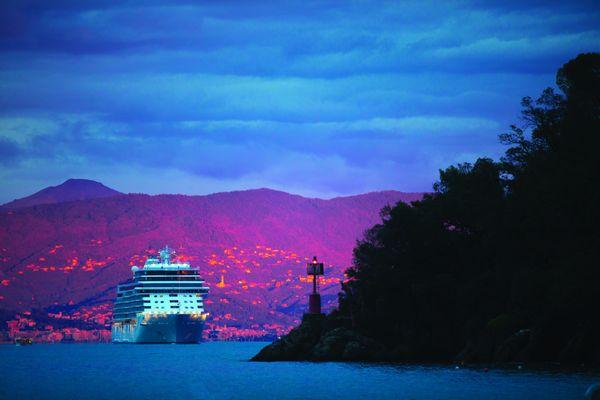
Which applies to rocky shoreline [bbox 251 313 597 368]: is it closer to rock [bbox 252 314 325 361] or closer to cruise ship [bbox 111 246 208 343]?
rock [bbox 252 314 325 361]

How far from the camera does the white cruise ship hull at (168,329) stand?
542ft

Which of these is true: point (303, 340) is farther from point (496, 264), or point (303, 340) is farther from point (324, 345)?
point (496, 264)

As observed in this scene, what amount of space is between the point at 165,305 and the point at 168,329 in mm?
3570

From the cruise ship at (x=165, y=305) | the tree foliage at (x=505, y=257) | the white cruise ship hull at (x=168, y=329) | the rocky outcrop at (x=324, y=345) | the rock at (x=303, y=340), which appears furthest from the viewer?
the cruise ship at (x=165, y=305)

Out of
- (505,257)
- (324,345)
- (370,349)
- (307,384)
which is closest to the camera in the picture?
(307,384)

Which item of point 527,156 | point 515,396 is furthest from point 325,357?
point 515,396

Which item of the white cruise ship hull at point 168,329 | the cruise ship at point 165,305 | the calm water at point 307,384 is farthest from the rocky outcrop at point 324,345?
the cruise ship at point 165,305

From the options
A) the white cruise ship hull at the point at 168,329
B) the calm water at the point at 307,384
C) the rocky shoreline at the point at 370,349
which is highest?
the white cruise ship hull at the point at 168,329

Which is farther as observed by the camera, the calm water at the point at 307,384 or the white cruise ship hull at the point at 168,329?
the white cruise ship hull at the point at 168,329

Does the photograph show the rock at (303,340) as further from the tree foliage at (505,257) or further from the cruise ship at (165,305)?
the cruise ship at (165,305)

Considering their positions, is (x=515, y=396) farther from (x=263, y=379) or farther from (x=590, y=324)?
(x=263, y=379)

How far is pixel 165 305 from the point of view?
16662cm

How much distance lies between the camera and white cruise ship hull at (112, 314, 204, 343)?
16512 cm

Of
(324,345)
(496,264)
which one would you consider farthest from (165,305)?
(496,264)
